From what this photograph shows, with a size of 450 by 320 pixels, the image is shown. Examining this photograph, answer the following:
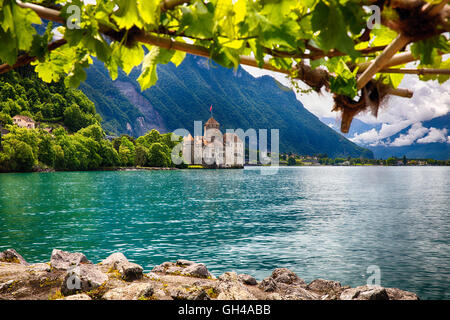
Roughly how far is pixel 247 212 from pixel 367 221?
13.0 metres

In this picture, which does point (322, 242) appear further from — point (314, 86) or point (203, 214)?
point (314, 86)

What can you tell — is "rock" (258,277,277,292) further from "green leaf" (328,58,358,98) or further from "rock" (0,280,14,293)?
"green leaf" (328,58,358,98)

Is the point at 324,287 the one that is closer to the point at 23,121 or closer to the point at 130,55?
the point at 130,55

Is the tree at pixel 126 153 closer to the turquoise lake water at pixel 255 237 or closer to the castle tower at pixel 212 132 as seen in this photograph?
the castle tower at pixel 212 132

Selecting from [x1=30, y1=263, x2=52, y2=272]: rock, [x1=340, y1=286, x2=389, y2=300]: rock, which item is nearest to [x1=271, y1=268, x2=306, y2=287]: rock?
[x1=340, y1=286, x2=389, y2=300]: rock

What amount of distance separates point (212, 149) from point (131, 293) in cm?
16626

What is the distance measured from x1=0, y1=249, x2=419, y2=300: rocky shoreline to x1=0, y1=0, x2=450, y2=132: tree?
5982mm

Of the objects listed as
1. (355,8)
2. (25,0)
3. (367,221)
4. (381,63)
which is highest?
(25,0)

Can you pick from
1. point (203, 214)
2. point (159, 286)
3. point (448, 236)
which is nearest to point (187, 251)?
point (159, 286)

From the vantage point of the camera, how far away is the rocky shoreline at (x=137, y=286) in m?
7.60

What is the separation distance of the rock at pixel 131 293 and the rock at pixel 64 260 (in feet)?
13.0

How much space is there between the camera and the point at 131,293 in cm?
739

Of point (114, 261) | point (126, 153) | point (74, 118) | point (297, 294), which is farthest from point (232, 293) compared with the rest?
point (74, 118)

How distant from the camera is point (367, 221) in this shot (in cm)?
3409
